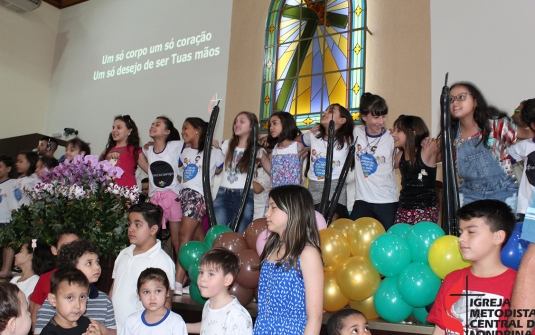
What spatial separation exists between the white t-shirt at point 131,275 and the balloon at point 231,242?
11.7 inches

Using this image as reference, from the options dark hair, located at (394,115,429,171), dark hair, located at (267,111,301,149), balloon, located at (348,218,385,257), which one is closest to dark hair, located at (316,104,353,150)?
dark hair, located at (267,111,301,149)

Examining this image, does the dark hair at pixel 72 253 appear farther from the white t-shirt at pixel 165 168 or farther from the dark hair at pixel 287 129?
the dark hair at pixel 287 129

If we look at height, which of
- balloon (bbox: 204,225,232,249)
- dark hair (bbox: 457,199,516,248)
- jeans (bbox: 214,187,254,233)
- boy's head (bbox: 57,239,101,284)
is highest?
jeans (bbox: 214,187,254,233)

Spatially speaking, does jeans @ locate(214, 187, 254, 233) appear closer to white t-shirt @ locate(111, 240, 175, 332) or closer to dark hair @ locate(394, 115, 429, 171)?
white t-shirt @ locate(111, 240, 175, 332)

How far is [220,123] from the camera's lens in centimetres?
684

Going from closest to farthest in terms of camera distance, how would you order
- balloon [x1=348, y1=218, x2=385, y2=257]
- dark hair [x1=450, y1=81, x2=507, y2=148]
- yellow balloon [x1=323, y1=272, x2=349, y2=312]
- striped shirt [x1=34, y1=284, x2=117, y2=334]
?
striped shirt [x1=34, y1=284, x2=117, y2=334], yellow balloon [x1=323, y1=272, x2=349, y2=312], balloon [x1=348, y1=218, x2=385, y2=257], dark hair [x1=450, y1=81, x2=507, y2=148]

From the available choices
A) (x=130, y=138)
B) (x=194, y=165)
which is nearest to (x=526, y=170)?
(x=194, y=165)

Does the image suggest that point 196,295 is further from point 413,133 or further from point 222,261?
point 413,133

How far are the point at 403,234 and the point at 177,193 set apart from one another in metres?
2.14

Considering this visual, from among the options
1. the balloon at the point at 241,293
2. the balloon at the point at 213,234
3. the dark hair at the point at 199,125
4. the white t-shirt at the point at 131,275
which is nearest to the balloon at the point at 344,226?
the balloon at the point at 241,293

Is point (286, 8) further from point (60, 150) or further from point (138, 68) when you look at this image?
point (60, 150)

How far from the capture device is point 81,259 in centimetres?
263

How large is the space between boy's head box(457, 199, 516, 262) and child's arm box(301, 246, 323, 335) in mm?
530

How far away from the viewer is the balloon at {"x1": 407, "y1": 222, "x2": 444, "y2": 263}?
2541 millimetres
